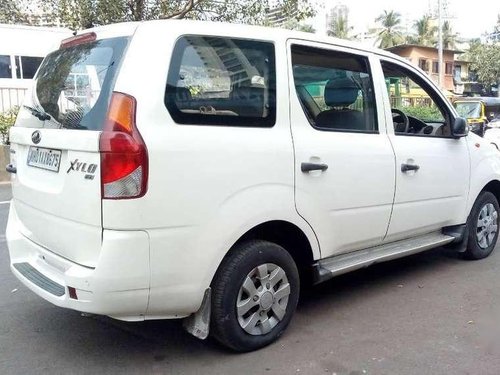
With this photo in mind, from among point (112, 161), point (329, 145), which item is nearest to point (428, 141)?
point (329, 145)

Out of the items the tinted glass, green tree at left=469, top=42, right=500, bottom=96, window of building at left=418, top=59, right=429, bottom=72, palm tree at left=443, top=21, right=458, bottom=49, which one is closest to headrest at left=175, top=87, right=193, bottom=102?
the tinted glass

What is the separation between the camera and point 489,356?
3.24 m

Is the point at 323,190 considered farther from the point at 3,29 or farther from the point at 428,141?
the point at 3,29

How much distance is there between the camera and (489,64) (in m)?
44.4

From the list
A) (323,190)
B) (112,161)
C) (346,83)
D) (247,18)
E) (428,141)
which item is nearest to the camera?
(112,161)

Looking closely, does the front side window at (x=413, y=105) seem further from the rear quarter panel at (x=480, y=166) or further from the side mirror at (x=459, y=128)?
the rear quarter panel at (x=480, y=166)

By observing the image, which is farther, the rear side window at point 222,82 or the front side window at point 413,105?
the front side window at point 413,105

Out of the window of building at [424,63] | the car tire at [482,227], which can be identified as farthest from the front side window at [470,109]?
the window of building at [424,63]

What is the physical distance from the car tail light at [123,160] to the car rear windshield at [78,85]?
131mm

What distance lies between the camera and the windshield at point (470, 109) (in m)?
19.4

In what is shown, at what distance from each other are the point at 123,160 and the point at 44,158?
0.71 metres

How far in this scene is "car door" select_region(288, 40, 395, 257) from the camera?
3404 mm

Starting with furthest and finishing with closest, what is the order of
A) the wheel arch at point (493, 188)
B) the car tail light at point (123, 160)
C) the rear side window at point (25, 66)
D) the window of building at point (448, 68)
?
1. the window of building at point (448, 68)
2. the rear side window at point (25, 66)
3. the wheel arch at point (493, 188)
4. the car tail light at point (123, 160)

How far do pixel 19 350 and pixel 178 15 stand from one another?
13370mm
